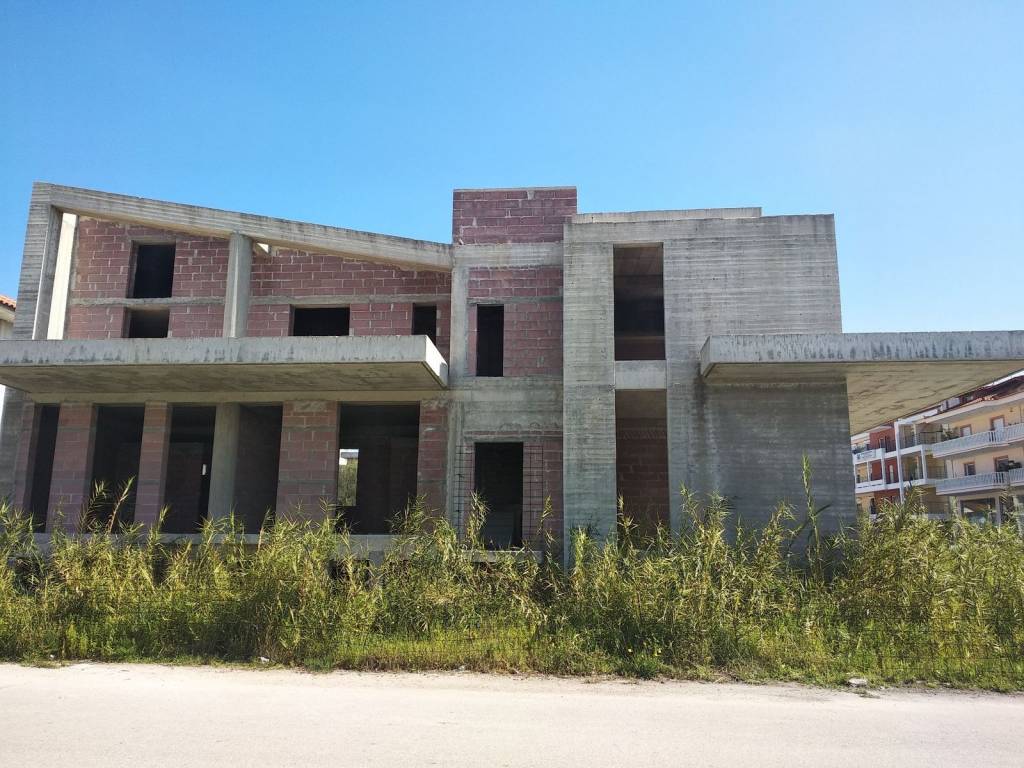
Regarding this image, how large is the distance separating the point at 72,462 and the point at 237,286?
4.65 m

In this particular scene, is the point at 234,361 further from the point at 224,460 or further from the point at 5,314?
the point at 5,314

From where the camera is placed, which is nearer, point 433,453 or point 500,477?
point 433,453

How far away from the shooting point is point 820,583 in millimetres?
9211

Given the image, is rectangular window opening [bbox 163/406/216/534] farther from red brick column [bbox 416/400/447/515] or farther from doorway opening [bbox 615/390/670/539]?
doorway opening [bbox 615/390/670/539]

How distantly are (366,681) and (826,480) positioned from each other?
8081mm

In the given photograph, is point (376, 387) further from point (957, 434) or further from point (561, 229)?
point (957, 434)

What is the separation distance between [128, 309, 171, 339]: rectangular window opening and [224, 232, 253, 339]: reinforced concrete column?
2.12 meters

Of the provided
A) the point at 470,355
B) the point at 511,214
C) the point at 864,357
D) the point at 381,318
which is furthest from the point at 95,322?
the point at 864,357

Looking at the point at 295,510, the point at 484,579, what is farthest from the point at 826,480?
the point at 295,510

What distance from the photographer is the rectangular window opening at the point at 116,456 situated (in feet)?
53.1

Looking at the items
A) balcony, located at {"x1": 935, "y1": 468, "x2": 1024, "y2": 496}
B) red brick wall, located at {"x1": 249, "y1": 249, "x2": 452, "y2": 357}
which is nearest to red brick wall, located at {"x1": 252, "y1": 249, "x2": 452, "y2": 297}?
red brick wall, located at {"x1": 249, "y1": 249, "x2": 452, "y2": 357}

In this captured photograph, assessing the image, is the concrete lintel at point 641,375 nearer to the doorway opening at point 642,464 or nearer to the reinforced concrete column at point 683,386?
the reinforced concrete column at point 683,386

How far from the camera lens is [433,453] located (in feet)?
44.7

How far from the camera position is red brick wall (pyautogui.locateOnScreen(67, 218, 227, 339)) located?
48.5ft
